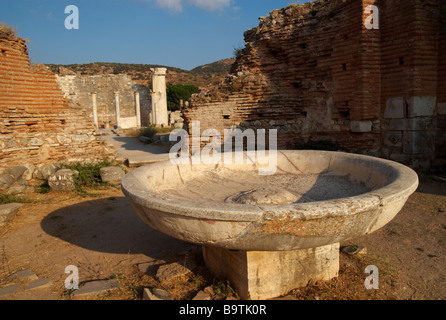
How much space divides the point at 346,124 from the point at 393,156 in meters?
1.15

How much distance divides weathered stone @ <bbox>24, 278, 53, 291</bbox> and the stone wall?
18.7 ft

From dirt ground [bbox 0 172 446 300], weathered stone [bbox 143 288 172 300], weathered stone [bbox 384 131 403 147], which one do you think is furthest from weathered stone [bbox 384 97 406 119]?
weathered stone [bbox 143 288 172 300]

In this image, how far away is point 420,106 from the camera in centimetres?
628

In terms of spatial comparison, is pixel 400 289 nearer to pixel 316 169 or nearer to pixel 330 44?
pixel 316 169

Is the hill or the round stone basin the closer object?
the round stone basin

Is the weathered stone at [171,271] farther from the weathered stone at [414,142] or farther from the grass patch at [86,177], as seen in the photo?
the weathered stone at [414,142]

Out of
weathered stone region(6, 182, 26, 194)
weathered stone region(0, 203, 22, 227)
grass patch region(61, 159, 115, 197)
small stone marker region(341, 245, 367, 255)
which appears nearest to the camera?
small stone marker region(341, 245, 367, 255)

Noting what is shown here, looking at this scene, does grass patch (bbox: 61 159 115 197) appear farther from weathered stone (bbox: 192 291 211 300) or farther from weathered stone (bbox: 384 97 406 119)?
weathered stone (bbox: 384 97 406 119)

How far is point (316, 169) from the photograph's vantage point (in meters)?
3.68

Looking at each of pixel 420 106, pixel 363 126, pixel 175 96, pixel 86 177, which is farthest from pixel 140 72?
pixel 420 106

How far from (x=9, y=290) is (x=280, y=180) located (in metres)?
2.76

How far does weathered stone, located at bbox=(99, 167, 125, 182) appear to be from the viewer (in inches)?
258

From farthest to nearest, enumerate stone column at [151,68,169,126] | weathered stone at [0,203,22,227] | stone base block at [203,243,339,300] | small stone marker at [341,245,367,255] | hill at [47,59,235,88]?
1. hill at [47,59,235,88]
2. stone column at [151,68,169,126]
3. weathered stone at [0,203,22,227]
4. small stone marker at [341,245,367,255]
5. stone base block at [203,243,339,300]

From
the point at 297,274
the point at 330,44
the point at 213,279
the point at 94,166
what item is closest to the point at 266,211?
the point at 297,274
